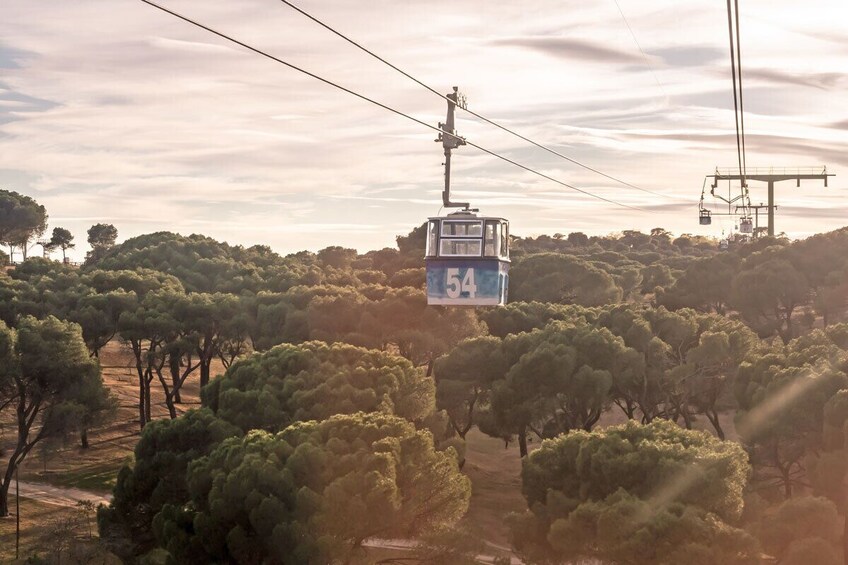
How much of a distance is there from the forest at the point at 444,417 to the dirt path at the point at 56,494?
1.49 metres

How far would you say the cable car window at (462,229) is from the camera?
3316 centimetres

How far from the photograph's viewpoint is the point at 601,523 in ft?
115

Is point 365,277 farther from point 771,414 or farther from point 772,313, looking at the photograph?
point 771,414

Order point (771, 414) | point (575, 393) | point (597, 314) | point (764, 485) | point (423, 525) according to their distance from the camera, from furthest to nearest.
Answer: point (597, 314) → point (575, 393) → point (764, 485) → point (771, 414) → point (423, 525)

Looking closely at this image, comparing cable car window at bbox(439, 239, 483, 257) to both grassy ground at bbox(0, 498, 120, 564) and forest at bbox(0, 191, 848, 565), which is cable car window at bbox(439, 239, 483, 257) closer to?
forest at bbox(0, 191, 848, 565)

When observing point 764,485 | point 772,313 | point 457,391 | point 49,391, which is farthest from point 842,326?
point 49,391

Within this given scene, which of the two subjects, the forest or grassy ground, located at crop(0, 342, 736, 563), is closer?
the forest

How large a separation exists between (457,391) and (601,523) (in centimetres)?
2747

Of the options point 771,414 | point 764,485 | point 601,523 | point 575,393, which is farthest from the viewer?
point 575,393

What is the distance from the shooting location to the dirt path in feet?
197

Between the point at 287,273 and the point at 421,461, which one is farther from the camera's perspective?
the point at 287,273

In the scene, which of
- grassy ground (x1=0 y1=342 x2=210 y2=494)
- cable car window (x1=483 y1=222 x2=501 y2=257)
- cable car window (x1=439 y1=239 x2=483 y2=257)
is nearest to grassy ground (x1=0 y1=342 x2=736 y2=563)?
grassy ground (x1=0 y1=342 x2=210 y2=494)

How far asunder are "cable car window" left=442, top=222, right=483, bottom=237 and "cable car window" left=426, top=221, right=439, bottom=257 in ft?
0.88

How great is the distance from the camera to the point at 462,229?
33250 millimetres
